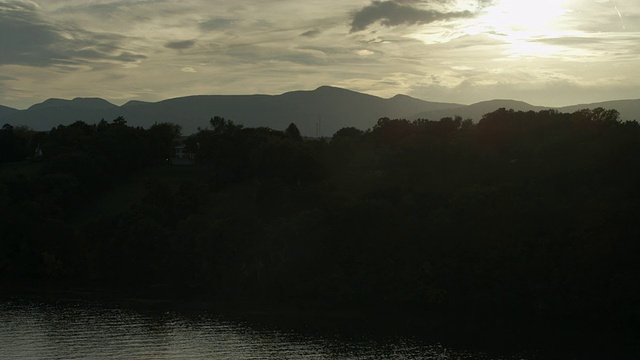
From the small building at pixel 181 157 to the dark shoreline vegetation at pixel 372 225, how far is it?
12848 millimetres

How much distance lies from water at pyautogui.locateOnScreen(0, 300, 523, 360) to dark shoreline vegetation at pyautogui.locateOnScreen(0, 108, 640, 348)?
353 inches

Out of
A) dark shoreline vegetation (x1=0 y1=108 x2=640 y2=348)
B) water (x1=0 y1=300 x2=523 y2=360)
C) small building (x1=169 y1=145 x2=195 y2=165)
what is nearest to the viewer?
water (x1=0 y1=300 x2=523 y2=360)

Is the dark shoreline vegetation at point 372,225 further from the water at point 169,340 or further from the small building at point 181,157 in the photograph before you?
the small building at point 181,157

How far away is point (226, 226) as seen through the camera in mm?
70938

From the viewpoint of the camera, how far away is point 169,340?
48.6 meters

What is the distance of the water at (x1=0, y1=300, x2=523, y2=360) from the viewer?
4531 centimetres

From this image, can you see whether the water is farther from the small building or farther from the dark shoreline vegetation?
the small building

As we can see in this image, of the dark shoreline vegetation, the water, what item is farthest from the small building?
the water

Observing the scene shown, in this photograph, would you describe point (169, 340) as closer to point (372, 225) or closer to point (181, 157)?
point (372, 225)

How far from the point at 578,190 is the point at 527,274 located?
12.0 m

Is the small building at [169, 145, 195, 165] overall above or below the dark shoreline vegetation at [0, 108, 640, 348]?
above

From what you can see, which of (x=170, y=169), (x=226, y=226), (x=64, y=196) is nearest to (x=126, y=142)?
(x=170, y=169)

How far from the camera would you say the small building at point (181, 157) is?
10762cm

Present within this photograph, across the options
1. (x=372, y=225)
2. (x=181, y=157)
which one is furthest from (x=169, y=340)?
(x=181, y=157)
